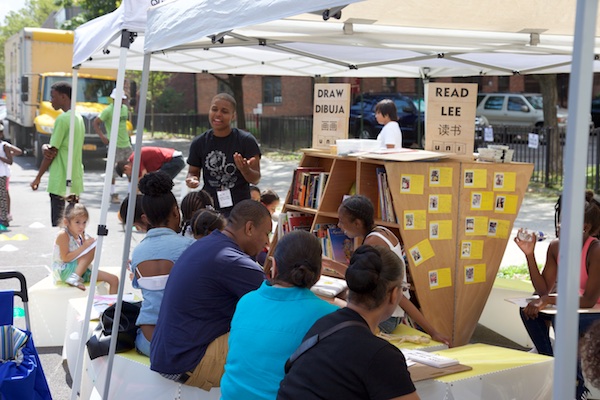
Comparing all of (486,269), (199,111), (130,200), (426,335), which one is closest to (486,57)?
(486,269)

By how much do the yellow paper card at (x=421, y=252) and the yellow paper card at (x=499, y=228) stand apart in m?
0.59

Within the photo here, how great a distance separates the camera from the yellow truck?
2270cm

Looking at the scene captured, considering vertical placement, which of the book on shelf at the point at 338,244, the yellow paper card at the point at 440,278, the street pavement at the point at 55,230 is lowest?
the street pavement at the point at 55,230

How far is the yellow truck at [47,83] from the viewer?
22.7 meters

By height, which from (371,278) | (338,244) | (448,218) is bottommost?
(338,244)

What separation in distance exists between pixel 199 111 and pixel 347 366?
1579 inches

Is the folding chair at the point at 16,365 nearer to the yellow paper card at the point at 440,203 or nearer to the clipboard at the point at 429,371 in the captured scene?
the clipboard at the point at 429,371

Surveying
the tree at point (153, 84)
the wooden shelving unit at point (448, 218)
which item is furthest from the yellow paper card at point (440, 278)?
the tree at point (153, 84)

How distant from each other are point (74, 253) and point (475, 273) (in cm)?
347

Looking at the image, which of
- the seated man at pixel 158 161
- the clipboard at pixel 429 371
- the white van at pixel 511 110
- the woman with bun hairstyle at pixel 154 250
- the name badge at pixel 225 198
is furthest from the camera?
the white van at pixel 511 110

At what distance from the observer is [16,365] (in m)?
4.56

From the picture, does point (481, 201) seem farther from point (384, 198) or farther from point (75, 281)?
point (75, 281)

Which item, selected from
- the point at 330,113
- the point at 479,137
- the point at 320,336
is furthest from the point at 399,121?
the point at 320,336

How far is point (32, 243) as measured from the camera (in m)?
12.1
